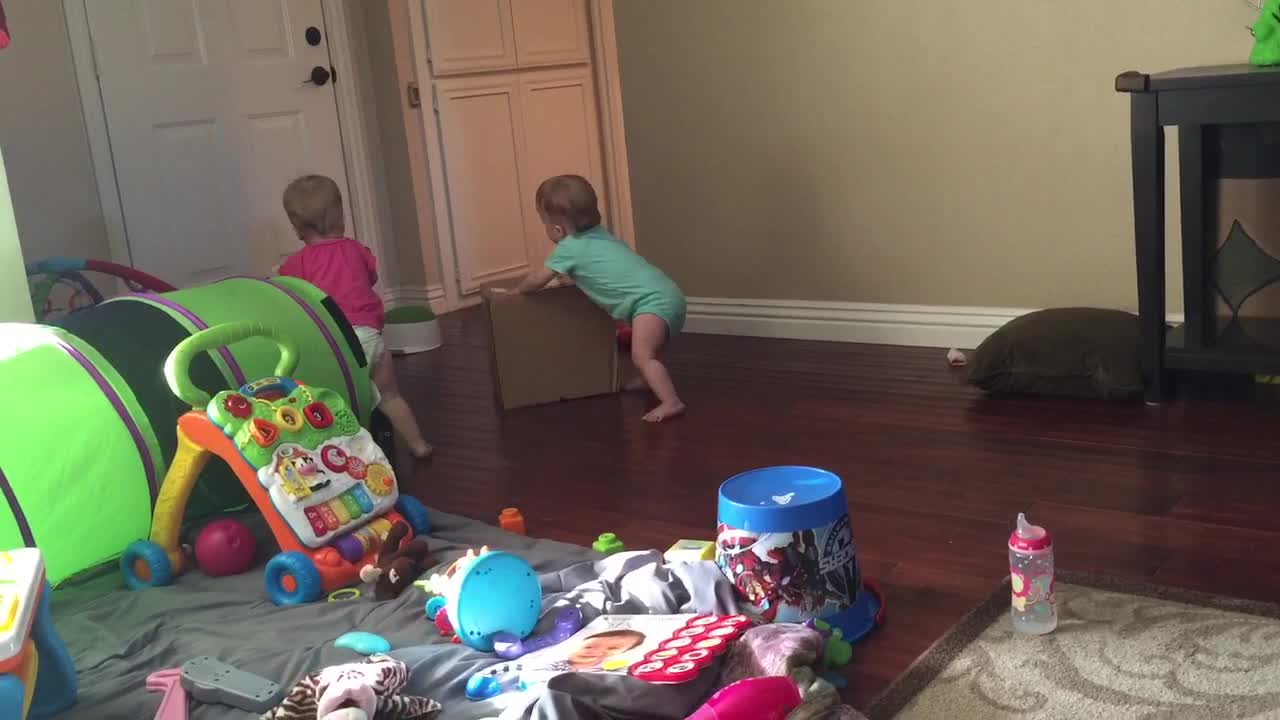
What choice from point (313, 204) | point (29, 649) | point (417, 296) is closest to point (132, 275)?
point (313, 204)

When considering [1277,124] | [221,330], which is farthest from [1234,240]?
[221,330]

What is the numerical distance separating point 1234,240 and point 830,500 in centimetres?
158

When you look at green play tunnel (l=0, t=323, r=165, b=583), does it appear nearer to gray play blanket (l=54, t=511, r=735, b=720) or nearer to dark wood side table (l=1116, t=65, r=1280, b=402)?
gray play blanket (l=54, t=511, r=735, b=720)

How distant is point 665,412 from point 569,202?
63 cm

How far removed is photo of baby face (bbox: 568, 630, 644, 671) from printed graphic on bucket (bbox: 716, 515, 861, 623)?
0.19 m

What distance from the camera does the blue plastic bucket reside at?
189cm

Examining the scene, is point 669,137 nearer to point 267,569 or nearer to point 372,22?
point 372,22

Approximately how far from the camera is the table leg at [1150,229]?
9.29 feet

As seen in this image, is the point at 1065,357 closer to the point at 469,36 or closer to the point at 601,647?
the point at 601,647

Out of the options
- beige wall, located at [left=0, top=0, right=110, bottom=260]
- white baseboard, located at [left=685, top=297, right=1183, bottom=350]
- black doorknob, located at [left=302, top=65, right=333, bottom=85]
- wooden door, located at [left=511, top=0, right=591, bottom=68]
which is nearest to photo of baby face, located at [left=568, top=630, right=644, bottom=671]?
white baseboard, located at [left=685, top=297, right=1183, bottom=350]

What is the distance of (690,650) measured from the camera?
5.83ft

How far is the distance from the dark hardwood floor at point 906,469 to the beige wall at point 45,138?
1.32m

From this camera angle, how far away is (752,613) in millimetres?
1938

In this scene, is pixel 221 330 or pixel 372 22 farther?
pixel 372 22
